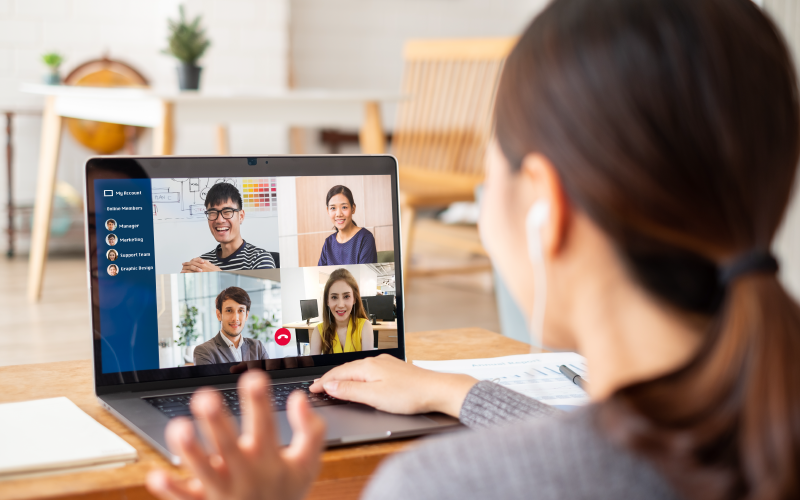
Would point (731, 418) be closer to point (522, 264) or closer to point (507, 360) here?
point (522, 264)

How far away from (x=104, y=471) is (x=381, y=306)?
0.32m

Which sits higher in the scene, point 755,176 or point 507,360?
point 755,176

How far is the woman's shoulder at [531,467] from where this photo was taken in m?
0.34

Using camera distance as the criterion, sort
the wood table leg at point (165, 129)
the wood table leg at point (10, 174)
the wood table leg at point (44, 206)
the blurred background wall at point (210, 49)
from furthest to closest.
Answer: the blurred background wall at point (210, 49)
the wood table leg at point (10, 174)
the wood table leg at point (44, 206)
the wood table leg at point (165, 129)

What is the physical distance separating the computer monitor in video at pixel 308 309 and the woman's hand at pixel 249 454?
32 cm

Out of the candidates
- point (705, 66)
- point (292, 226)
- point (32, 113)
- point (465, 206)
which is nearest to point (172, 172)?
point (292, 226)

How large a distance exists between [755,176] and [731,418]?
117mm

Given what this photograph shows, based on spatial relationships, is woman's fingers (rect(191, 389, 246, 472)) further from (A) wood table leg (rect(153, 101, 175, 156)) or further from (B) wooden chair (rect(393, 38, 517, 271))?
(B) wooden chair (rect(393, 38, 517, 271))

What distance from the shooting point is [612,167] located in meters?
0.37

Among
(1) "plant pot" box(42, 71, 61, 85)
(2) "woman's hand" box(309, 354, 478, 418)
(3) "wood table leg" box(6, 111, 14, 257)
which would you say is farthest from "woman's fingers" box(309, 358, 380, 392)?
(3) "wood table leg" box(6, 111, 14, 257)

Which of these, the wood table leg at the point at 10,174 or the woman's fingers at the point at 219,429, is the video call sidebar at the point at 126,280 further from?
the wood table leg at the point at 10,174

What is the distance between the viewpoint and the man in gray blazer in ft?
2.26

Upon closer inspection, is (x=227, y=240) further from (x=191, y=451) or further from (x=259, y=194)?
(x=191, y=451)

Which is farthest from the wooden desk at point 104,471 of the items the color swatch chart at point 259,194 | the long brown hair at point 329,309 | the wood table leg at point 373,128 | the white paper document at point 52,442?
the wood table leg at point 373,128
